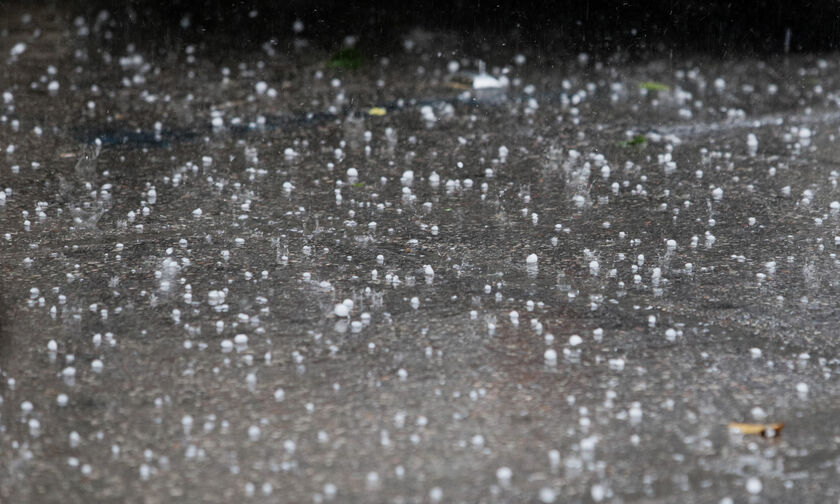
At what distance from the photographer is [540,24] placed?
4992 millimetres

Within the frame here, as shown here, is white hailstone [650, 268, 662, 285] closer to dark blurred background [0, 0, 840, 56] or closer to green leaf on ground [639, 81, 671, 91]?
green leaf on ground [639, 81, 671, 91]

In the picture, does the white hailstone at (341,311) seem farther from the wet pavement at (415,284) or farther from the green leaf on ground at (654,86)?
the green leaf on ground at (654,86)

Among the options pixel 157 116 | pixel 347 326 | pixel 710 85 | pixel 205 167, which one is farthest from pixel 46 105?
pixel 710 85

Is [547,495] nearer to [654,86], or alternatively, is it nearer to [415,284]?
[415,284]

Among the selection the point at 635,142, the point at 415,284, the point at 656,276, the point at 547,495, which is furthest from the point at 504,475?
the point at 635,142

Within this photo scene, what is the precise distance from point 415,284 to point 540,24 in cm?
277

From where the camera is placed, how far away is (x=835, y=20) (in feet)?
16.4

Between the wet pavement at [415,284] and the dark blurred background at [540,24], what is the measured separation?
401 millimetres

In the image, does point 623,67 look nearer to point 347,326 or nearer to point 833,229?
point 833,229

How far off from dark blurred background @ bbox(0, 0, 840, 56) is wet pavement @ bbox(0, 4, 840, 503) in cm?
40

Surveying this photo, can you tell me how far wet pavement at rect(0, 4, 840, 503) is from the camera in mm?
1853

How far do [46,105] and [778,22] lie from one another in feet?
12.1

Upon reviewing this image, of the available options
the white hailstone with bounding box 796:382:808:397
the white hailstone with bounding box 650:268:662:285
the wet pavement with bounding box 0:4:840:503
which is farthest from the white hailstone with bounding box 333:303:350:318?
the white hailstone with bounding box 796:382:808:397

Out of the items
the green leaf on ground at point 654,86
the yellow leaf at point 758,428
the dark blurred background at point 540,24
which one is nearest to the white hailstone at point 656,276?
the yellow leaf at point 758,428
